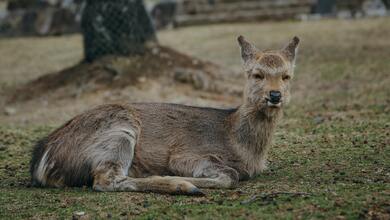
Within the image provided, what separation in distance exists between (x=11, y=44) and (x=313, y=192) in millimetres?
19716

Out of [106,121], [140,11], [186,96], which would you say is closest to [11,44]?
[140,11]

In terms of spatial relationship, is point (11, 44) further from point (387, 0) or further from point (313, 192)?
point (313, 192)

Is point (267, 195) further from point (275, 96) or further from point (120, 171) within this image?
point (120, 171)

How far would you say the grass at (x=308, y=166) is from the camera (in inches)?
263

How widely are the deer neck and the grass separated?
0.61 feet

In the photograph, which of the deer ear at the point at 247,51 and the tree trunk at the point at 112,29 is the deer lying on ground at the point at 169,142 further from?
the tree trunk at the point at 112,29

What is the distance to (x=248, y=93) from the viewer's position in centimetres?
827

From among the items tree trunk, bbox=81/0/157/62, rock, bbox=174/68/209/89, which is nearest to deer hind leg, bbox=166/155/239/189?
rock, bbox=174/68/209/89

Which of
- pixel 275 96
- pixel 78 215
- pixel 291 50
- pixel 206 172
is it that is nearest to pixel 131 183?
pixel 206 172

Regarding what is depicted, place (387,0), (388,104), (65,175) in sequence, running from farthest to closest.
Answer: (387,0)
(388,104)
(65,175)

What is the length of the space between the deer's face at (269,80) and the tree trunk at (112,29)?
7.48 metres

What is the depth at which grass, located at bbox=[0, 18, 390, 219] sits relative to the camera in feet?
21.9

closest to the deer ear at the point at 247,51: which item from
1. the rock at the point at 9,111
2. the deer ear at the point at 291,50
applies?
the deer ear at the point at 291,50

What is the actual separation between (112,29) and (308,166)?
7780 mm
